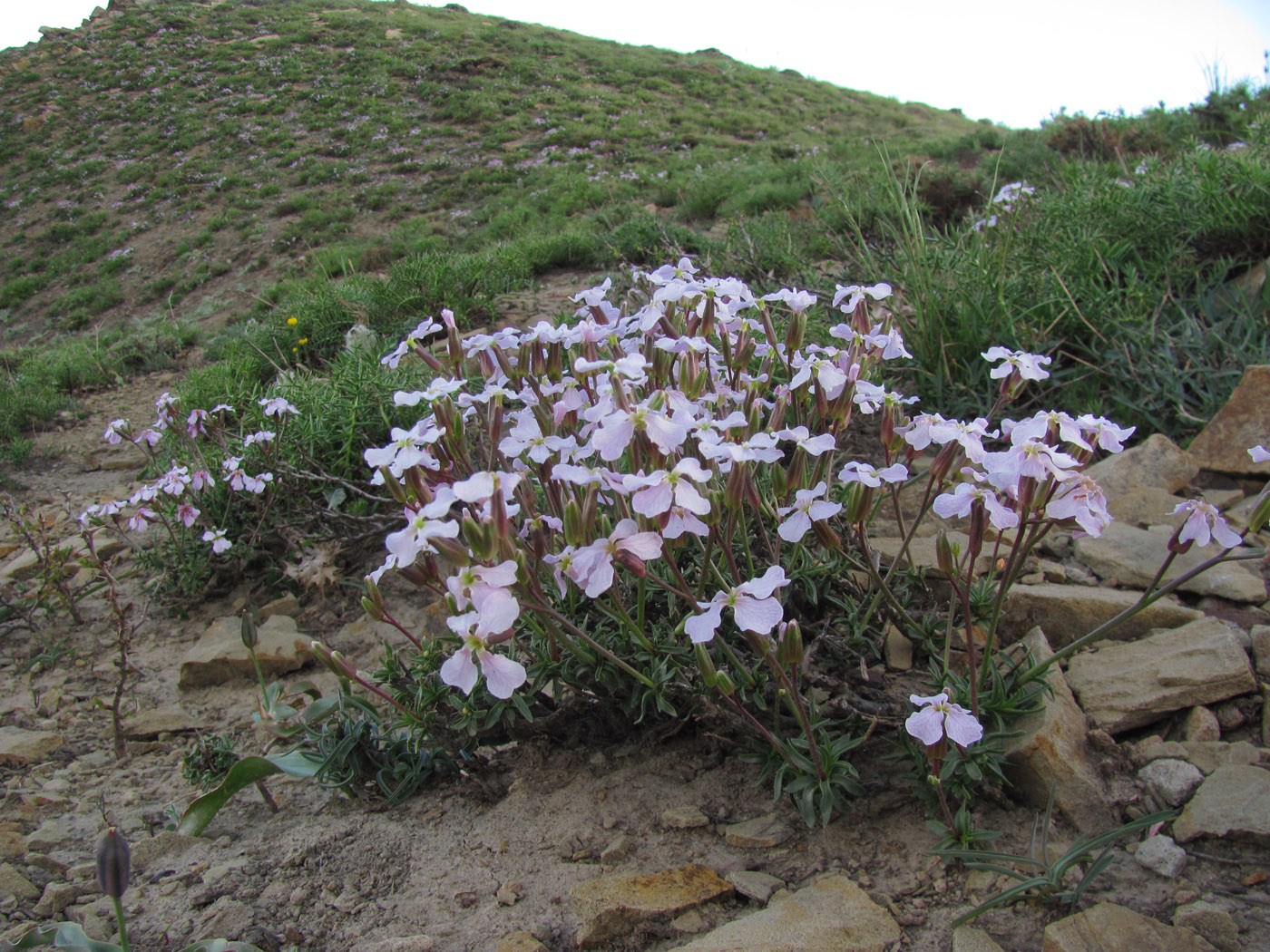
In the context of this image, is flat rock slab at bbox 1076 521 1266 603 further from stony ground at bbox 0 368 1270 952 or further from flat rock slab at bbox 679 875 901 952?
flat rock slab at bbox 679 875 901 952

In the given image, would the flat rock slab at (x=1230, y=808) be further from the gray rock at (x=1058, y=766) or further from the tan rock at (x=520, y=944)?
the tan rock at (x=520, y=944)

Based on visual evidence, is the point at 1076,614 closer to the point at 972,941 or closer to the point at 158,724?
the point at 972,941

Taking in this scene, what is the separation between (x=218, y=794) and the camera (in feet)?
5.82

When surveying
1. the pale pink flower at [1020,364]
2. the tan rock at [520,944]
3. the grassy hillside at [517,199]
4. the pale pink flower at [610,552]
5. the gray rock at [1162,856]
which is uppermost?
the grassy hillside at [517,199]

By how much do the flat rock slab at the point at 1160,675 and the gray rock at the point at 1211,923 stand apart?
1.64ft

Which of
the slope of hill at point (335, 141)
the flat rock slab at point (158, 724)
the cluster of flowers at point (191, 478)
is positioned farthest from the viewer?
the slope of hill at point (335, 141)

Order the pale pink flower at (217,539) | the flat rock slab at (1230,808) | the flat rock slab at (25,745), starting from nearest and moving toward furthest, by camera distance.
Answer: the flat rock slab at (1230,808) → the flat rock slab at (25,745) → the pale pink flower at (217,539)

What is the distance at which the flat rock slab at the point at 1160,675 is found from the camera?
1.82 meters

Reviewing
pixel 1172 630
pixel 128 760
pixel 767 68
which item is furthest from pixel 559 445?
pixel 767 68

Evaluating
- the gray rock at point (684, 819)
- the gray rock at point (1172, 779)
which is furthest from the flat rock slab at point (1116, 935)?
the gray rock at point (684, 819)

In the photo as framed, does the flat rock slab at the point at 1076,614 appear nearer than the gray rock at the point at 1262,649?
No

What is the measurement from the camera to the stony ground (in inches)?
56.7

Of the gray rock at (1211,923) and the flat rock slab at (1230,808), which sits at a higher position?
the flat rock slab at (1230,808)

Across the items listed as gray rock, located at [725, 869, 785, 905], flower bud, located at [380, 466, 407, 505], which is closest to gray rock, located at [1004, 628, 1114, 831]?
gray rock, located at [725, 869, 785, 905]
